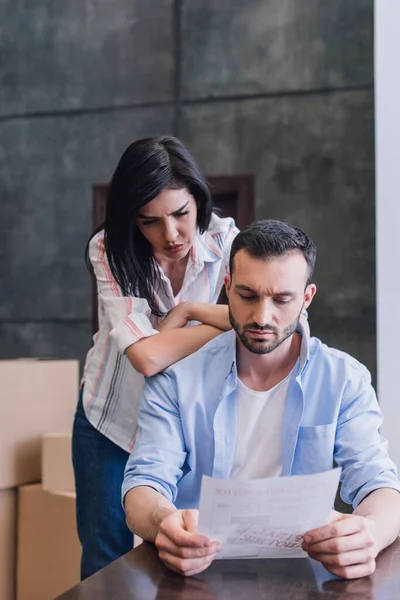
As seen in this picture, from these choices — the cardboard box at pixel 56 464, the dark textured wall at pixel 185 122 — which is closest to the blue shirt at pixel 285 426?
the cardboard box at pixel 56 464

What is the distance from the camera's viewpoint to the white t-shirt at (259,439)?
150 cm

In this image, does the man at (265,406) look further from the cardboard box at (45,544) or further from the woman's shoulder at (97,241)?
the cardboard box at (45,544)

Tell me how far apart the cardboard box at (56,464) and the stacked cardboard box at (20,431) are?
0.09 meters

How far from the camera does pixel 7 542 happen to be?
2975mm

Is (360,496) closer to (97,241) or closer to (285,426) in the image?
(285,426)

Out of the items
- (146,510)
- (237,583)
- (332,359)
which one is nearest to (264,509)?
(237,583)

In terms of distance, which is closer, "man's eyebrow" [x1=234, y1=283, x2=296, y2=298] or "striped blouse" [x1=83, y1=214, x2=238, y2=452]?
"man's eyebrow" [x1=234, y1=283, x2=296, y2=298]

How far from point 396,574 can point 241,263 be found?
60 centimetres

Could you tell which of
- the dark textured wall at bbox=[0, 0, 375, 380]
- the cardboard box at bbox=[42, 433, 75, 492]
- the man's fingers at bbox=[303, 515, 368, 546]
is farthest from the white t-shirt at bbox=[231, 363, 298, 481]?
the dark textured wall at bbox=[0, 0, 375, 380]

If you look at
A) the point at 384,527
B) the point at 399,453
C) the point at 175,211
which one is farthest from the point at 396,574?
the point at 399,453

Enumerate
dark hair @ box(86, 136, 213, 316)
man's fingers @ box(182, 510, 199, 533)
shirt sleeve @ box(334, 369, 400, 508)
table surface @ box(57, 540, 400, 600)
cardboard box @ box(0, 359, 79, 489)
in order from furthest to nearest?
cardboard box @ box(0, 359, 79, 489) < dark hair @ box(86, 136, 213, 316) < shirt sleeve @ box(334, 369, 400, 508) < man's fingers @ box(182, 510, 199, 533) < table surface @ box(57, 540, 400, 600)

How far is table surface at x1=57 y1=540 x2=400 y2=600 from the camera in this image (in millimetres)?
1039

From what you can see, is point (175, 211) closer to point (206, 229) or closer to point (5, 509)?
point (206, 229)

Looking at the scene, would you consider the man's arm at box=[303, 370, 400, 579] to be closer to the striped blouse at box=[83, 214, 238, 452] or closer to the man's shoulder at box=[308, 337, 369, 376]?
the man's shoulder at box=[308, 337, 369, 376]
